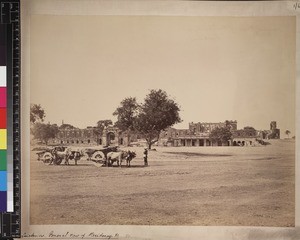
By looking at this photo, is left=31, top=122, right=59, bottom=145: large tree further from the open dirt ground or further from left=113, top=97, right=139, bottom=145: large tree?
left=113, top=97, right=139, bottom=145: large tree

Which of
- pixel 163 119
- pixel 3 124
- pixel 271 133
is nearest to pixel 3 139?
pixel 3 124

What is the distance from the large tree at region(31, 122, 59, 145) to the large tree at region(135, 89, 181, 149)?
0.94ft

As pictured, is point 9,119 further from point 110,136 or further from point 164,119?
point 164,119

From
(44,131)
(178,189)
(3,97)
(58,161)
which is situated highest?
(3,97)

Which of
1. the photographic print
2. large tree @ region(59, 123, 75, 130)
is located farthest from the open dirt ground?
large tree @ region(59, 123, 75, 130)

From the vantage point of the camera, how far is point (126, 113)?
1879 mm

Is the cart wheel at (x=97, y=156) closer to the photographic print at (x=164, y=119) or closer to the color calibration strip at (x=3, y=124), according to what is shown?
the photographic print at (x=164, y=119)

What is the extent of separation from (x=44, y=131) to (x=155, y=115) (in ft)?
1.27

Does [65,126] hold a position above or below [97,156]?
above

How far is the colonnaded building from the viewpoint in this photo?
186cm

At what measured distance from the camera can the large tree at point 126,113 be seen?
1.88 m

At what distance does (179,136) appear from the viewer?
1877 mm

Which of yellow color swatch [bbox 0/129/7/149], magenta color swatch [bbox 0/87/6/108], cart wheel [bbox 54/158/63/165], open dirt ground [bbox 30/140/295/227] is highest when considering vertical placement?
magenta color swatch [bbox 0/87/6/108]

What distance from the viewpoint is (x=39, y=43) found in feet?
6.15
